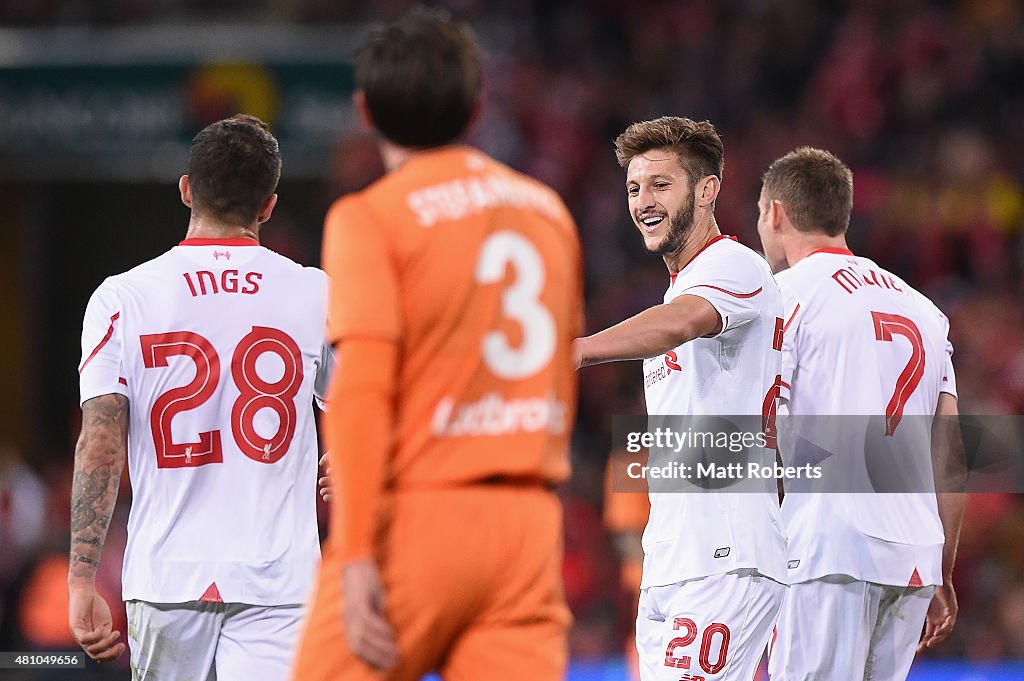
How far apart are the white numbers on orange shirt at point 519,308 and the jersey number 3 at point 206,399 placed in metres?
1.42

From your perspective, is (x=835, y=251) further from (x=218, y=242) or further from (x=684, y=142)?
(x=218, y=242)

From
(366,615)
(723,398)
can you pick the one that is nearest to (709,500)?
(723,398)

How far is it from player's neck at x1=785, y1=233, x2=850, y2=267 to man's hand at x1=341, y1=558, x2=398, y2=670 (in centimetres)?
337

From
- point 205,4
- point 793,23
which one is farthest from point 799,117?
point 205,4

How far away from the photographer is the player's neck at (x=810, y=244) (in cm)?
582

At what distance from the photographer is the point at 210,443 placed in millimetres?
4320

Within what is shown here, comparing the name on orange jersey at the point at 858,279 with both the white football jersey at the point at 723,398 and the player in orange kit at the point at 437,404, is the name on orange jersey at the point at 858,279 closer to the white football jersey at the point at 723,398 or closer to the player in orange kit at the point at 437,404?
the white football jersey at the point at 723,398

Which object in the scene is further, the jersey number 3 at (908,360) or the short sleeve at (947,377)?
the short sleeve at (947,377)

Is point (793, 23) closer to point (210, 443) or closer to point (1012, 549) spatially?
point (1012, 549)

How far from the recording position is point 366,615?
115 inches

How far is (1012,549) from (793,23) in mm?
6644

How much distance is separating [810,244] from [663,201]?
809mm

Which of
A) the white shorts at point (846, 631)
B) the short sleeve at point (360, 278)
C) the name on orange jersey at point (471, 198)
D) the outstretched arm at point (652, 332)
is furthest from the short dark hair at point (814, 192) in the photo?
the short sleeve at point (360, 278)

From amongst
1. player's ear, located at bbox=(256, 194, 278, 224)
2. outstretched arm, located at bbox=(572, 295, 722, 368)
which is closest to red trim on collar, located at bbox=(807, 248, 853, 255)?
outstretched arm, located at bbox=(572, 295, 722, 368)
